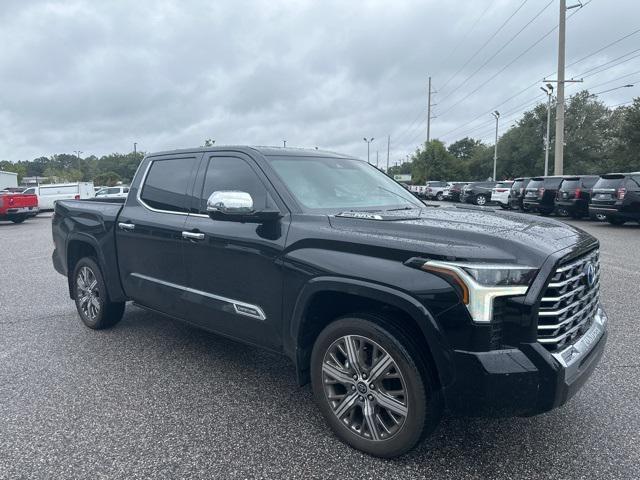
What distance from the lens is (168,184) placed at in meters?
4.55

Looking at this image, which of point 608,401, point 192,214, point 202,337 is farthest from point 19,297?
point 608,401

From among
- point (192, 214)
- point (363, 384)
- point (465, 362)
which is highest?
point (192, 214)

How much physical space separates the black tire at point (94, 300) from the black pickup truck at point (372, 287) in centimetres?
89

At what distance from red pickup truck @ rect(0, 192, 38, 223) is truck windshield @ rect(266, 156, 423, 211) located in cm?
2029

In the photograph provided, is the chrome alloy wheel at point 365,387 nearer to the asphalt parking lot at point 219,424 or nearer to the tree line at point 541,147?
the asphalt parking lot at point 219,424

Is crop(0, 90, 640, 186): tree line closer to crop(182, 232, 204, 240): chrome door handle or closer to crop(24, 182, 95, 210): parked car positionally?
crop(24, 182, 95, 210): parked car

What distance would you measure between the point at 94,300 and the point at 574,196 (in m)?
17.0

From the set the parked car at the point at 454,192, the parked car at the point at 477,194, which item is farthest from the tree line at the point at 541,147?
the parked car at the point at 477,194

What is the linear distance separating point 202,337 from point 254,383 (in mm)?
1336

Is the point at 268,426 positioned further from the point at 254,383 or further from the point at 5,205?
the point at 5,205

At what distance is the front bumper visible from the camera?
2.50m

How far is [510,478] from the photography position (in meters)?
2.74

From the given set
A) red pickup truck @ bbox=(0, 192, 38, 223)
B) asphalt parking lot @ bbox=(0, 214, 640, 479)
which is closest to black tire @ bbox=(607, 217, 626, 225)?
asphalt parking lot @ bbox=(0, 214, 640, 479)

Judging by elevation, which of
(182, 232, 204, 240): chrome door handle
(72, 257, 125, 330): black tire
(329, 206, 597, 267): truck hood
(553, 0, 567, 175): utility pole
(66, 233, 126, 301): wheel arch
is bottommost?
(72, 257, 125, 330): black tire
